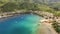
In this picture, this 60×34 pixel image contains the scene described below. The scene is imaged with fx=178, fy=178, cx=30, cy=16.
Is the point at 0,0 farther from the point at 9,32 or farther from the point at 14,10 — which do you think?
the point at 9,32

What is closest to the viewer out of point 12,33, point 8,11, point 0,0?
point 12,33

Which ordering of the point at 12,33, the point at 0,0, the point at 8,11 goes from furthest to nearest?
the point at 0,0 → the point at 8,11 → the point at 12,33

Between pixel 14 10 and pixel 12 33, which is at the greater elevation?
pixel 12 33

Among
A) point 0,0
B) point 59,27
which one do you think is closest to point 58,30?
point 59,27

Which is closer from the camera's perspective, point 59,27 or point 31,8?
point 59,27

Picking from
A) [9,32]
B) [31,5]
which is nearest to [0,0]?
[31,5]

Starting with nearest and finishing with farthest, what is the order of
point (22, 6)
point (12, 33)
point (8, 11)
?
point (12, 33), point (8, 11), point (22, 6)

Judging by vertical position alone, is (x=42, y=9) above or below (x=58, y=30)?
below

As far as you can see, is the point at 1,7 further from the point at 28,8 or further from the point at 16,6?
the point at 28,8

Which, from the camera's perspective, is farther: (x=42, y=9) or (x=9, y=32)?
(x=42, y=9)
